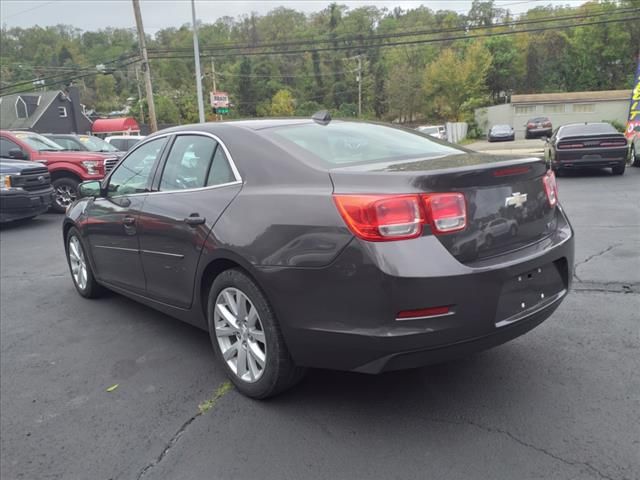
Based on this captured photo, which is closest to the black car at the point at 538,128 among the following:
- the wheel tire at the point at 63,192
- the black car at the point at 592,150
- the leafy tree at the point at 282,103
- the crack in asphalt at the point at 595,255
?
the black car at the point at 592,150

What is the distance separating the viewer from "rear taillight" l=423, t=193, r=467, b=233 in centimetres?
252

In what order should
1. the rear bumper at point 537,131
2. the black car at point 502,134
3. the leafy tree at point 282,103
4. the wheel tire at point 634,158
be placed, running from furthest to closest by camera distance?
the leafy tree at point 282,103, the black car at point 502,134, the rear bumper at point 537,131, the wheel tire at point 634,158

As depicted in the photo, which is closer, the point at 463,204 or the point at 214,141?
the point at 463,204

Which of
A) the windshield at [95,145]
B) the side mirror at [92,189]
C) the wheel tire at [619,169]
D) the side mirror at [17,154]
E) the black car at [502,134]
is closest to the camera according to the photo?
the side mirror at [92,189]

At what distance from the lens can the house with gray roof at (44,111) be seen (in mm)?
51875

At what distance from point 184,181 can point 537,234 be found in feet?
7.58

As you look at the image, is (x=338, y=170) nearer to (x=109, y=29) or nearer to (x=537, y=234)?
(x=537, y=234)

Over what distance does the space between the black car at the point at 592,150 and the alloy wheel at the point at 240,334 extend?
39.2ft

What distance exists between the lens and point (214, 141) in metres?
3.54

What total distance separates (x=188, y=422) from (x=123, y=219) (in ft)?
6.26

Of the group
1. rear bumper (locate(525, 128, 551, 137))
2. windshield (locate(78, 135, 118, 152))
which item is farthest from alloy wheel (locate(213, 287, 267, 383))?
rear bumper (locate(525, 128, 551, 137))

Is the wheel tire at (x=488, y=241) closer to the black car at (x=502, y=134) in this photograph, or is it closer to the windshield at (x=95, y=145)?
the windshield at (x=95, y=145)

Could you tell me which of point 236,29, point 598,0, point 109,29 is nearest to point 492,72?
point 598,0

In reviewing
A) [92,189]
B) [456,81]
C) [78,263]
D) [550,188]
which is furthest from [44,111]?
[550,188]
